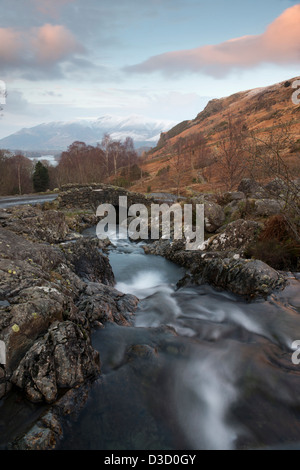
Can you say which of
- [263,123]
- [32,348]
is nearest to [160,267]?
[32,348]

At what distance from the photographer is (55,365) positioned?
3.63 metres

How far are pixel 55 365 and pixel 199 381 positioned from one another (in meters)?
2.59

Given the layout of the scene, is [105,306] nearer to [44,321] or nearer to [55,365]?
[44,321]

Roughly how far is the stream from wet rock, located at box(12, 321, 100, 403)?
44 cm

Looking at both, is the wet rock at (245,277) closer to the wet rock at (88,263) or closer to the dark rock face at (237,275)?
the dark rock face at (237,275)

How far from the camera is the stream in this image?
11.3 feet

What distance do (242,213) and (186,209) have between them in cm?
392

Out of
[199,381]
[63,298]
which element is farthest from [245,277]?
[63,298]

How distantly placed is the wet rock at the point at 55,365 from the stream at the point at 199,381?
44cm

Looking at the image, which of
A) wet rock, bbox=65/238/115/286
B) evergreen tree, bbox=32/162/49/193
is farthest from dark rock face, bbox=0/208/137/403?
evergreen tree, bbox=32/162/49/193

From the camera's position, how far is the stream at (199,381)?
345 centimetres

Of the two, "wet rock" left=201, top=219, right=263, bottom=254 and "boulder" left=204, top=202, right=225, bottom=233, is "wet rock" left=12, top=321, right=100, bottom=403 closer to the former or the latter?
"wet rock" left=201, top=219, right=263, bottom=254

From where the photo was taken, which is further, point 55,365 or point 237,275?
point 237,275
